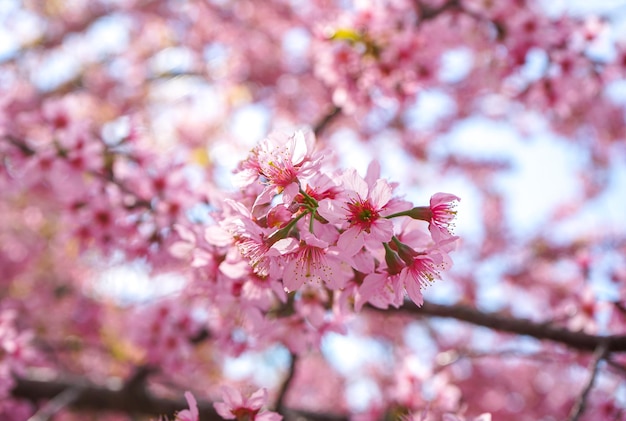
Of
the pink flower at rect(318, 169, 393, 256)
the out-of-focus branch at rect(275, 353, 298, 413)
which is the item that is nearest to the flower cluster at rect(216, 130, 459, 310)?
the pink flower at rect(318, 169, 393, 256)

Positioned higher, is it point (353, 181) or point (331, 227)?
point (353, 181)

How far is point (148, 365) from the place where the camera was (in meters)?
4.01

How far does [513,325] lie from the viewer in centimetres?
304

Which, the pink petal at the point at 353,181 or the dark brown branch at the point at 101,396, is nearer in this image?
the pink petal at the point at 353,181

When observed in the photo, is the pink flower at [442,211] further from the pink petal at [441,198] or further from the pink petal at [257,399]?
the pink petal at [257,399]

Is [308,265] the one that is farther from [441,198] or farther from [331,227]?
[441,198]

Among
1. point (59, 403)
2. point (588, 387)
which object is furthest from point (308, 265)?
point (59, 403)

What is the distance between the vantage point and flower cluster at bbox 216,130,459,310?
1.67m

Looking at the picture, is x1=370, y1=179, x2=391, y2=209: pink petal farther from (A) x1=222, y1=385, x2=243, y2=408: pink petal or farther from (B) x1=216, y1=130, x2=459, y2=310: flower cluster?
(A) x1=222, y1=385, x2=243, y2=408: pink petal

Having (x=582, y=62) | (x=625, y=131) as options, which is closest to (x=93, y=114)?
(x=582, y=62)

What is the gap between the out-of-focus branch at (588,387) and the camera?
92.4 inches

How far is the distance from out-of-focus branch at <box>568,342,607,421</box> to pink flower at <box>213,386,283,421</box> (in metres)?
1.27

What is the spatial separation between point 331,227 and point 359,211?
10 cm

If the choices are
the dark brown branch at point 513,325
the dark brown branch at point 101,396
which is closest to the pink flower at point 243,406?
the dark brown branch at point 513,325
